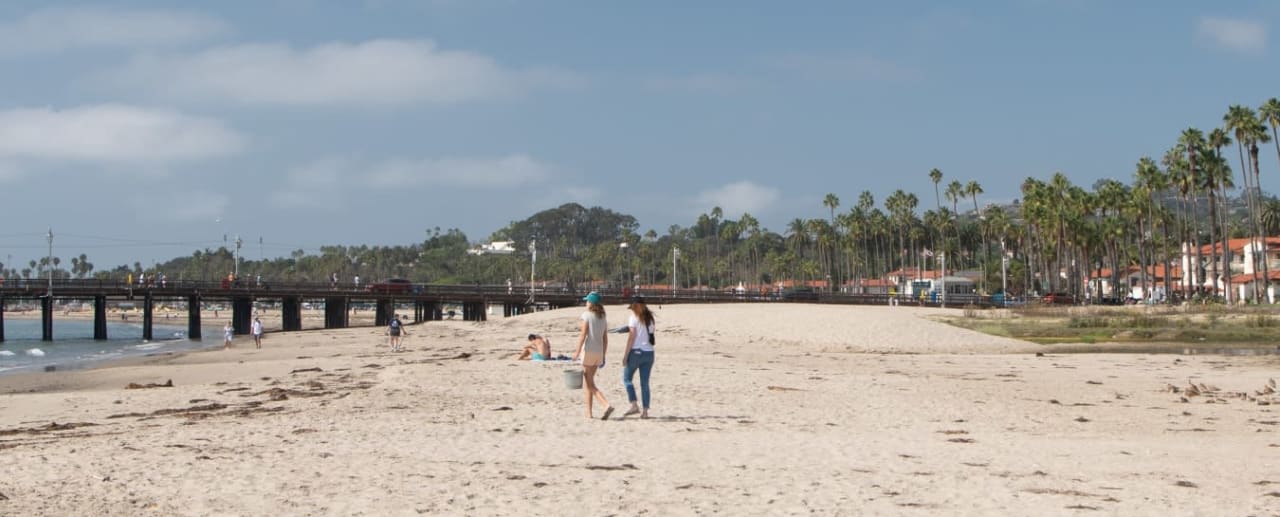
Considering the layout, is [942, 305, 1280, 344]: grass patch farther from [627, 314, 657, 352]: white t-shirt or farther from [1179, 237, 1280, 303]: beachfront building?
[627, 314, 657, 352]: white t-shirt

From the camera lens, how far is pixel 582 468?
953cm

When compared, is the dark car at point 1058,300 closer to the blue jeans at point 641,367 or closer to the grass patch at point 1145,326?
the grass patch at point 1145,326

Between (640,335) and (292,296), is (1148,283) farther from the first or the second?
(640,335)

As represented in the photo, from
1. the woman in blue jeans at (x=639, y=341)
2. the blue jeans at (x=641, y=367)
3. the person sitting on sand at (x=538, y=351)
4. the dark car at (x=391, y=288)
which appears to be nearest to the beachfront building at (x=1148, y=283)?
the dark car at (x=391, y=288)

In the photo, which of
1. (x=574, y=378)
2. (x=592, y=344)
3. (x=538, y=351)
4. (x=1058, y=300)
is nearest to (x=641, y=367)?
(x=592, y=344)

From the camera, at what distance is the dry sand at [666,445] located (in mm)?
8125

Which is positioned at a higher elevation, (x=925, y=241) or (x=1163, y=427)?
(x=925, y=241)

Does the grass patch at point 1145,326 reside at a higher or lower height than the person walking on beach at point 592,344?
lower

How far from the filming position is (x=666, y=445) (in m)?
11.0

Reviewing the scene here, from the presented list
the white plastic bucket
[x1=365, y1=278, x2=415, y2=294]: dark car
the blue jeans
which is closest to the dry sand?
the white plastic bucket

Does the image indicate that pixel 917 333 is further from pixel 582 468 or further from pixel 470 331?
pixel 582 468

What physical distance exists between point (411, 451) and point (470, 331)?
42.1m

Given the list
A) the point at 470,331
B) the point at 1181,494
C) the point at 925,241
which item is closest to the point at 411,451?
the point at 1181,494

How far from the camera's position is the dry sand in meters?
8.12
